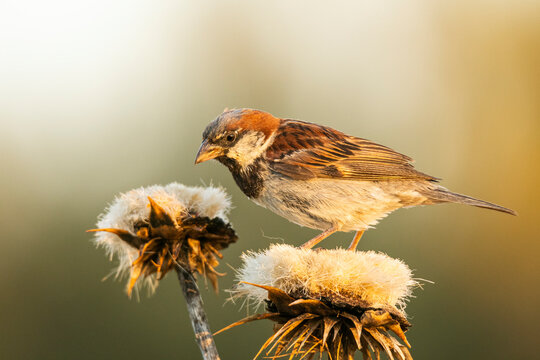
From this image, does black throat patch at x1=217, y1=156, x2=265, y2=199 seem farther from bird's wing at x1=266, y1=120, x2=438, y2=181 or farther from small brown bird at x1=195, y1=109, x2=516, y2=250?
bird's wing at x1=266, y1=120, x2=438, y2=181

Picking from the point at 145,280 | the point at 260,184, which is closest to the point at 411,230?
the point at 260,184

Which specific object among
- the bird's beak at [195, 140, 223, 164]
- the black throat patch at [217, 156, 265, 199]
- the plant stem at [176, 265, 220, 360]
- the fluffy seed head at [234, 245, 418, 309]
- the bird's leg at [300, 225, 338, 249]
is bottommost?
the plant stem at [176, 265, 220, 360]

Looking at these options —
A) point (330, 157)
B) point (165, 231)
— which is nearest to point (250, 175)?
point (330, 157)

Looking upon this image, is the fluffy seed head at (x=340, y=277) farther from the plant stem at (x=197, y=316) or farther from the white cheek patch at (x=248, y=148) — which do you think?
the white cheek patch at (x=248, y=148)

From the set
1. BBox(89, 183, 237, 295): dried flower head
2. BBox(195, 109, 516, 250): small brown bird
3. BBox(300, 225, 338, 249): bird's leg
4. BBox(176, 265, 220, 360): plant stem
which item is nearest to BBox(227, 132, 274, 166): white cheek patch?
BBox(195, 109, 516, 250): small brown bird

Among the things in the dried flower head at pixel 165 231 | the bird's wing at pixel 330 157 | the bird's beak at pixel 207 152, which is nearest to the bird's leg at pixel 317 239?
the bird's wing at pixel 330 157

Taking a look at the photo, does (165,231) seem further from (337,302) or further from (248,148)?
(337,302)
